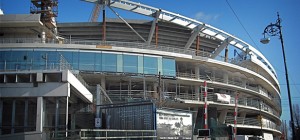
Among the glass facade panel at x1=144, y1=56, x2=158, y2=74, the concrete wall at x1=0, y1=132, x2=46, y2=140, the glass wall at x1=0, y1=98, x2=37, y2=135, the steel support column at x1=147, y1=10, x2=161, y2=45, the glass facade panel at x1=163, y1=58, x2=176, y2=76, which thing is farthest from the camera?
the steel support column at x1=147, y1=10, x2=161, y2=45

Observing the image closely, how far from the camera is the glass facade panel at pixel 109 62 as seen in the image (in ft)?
130

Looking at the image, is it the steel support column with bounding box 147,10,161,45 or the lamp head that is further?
the steel support column with bounding box 147,10,161,45

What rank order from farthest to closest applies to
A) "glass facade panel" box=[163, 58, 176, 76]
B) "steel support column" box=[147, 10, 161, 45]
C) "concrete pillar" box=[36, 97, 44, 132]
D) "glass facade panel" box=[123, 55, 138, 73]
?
"steel support column" box=[147, 10, 161, 45], "glass facade panel" box=[163, 58, 176, 76], "glass facade panel" box=[123, 55, 138, 73], "concrete pillar" box=[36, 97, 44, 132]

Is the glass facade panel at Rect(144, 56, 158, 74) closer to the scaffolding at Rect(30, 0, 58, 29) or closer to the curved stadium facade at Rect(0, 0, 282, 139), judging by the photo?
the curved stadium facade at Rect(0, 0, 282, 139)

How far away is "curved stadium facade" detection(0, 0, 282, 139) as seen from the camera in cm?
2155

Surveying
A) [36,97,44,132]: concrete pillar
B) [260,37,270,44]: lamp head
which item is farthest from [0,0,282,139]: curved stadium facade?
[260,37,270,44]: lamp head

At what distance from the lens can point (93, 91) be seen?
1256 inches

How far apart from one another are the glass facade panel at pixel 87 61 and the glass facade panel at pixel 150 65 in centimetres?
616

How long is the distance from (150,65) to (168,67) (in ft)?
7.77

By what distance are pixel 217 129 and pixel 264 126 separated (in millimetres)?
29282

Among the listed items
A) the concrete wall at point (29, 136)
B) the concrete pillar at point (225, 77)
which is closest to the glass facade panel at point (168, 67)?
the concrete pillar at point (225, 77)

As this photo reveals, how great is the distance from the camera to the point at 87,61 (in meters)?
39.1

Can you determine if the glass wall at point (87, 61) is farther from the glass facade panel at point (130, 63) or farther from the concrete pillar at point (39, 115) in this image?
the concrete pillar at point (39, 115)

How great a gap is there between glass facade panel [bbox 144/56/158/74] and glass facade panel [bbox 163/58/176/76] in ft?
4.09
